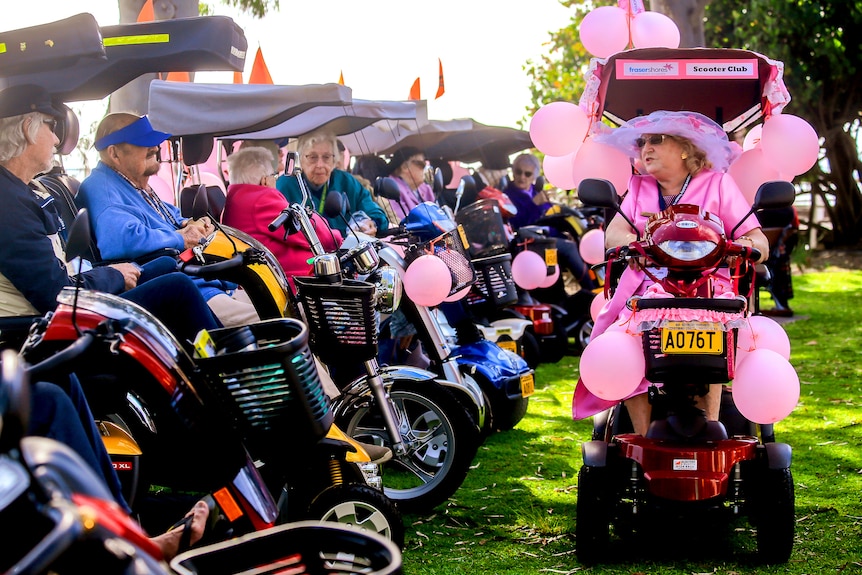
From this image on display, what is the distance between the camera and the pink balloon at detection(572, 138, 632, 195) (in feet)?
16.4

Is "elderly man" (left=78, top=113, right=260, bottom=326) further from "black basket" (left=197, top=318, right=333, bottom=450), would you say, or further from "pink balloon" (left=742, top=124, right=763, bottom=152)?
"pink balloon" (left=742, top=124, right=763, bottom=152)

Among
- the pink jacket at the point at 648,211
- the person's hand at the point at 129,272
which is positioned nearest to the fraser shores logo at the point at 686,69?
the pink jacket at the point at 648,211

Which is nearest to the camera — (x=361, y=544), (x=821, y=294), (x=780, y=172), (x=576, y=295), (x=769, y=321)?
(x=361, y=544)

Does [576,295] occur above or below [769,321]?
below

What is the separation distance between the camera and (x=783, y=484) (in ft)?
12.8

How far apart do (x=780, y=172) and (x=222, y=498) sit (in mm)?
3178

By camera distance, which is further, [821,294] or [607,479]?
[821,294]

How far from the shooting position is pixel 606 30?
5551 mm

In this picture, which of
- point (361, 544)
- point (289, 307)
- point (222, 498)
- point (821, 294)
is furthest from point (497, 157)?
point (361, 544)

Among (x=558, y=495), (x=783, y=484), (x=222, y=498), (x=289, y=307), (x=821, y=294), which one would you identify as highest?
(x=289, y=307)

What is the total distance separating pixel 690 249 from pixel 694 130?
74cm

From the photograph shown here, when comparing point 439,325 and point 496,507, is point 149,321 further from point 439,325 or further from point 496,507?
point 439,325

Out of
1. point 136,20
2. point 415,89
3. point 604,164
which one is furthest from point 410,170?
point 604,164

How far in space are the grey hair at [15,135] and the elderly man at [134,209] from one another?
0.66 m
